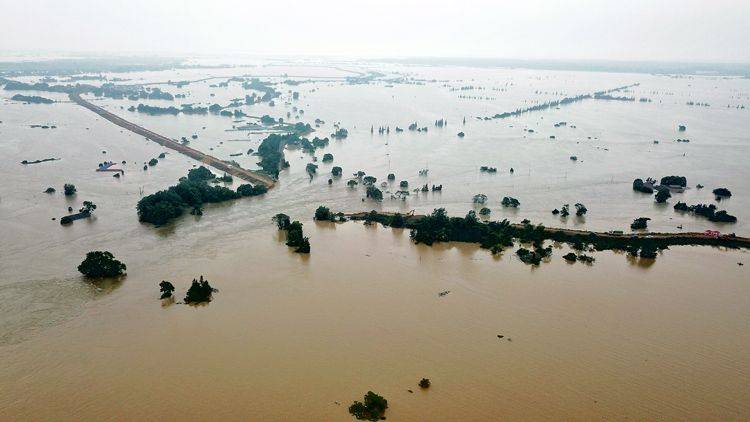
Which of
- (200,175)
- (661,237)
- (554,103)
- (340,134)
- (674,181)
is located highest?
(554,103)

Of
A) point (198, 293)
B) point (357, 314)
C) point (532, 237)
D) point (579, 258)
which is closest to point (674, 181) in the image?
point (532, 237)

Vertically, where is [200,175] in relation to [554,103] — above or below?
below

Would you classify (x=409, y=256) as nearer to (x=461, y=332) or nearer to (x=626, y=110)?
(x=461, y=332)

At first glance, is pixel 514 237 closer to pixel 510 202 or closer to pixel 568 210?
pixel 510 202

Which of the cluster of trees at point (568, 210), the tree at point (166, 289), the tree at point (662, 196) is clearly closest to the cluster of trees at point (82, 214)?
the tree at point (166, 289)

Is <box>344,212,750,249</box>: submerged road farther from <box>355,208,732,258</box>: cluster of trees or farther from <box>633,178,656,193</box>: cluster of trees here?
<box>633,178,656,193</box>: cluster of trees

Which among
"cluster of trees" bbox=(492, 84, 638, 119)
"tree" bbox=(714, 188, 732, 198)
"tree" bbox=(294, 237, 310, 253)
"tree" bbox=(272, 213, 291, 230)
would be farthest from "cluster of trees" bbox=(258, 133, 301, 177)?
"tree" bbox=(714, 188, 732, 198)

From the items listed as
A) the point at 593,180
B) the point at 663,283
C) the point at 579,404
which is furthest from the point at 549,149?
the point at 579,404
